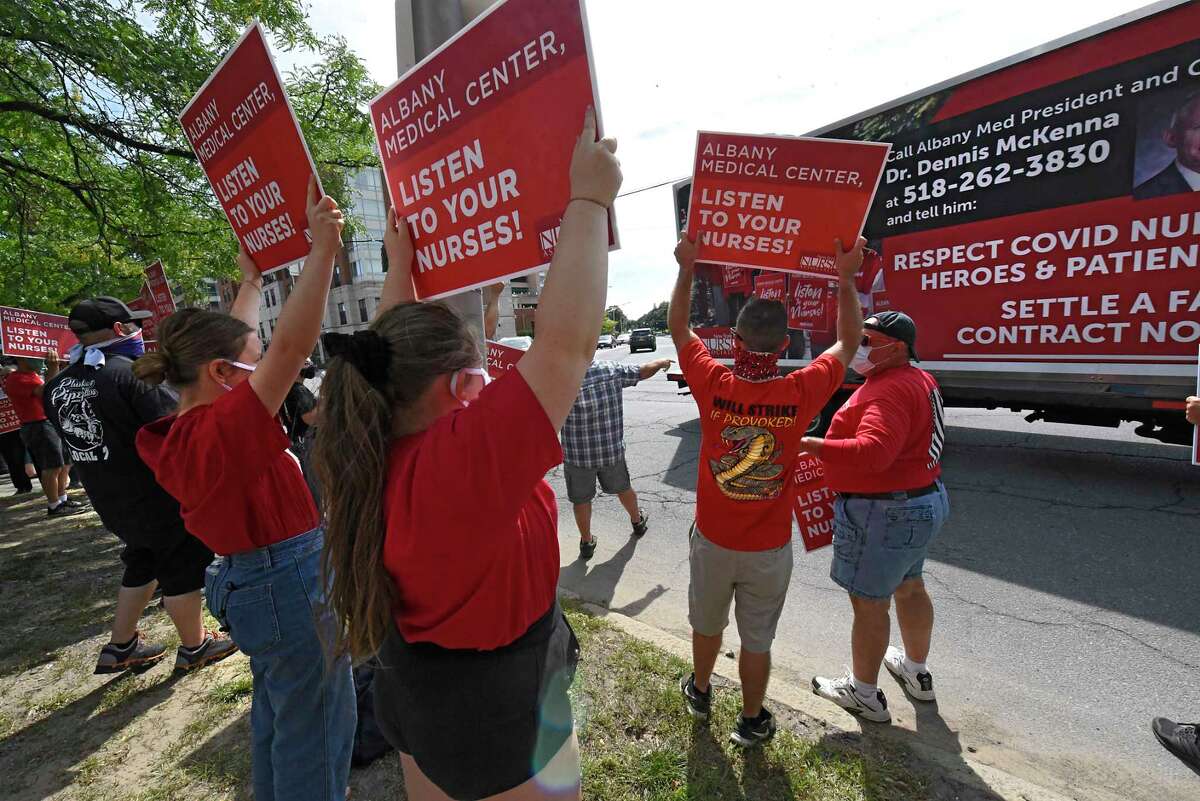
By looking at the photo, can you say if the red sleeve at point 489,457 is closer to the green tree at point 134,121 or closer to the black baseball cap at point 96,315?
the black baseball cap at point 96,315

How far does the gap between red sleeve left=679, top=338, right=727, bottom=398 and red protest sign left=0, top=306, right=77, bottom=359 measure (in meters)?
7.90

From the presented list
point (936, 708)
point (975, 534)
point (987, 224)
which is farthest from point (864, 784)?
point (987, 224)

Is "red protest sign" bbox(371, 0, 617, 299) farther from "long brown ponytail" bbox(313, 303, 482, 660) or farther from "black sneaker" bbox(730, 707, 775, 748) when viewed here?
"black sneaker" bbox(730, 707, 775, 748)

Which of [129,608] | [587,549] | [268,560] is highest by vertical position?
[268,560]

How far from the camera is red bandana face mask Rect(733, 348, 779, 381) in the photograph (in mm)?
2381

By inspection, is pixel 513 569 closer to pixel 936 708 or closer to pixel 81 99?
pixel 936 708

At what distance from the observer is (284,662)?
6.29ft

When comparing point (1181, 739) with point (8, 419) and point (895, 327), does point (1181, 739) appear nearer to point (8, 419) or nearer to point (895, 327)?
point (895, 327)

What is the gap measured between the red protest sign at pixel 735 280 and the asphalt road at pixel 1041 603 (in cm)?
315

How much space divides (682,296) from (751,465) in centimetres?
84

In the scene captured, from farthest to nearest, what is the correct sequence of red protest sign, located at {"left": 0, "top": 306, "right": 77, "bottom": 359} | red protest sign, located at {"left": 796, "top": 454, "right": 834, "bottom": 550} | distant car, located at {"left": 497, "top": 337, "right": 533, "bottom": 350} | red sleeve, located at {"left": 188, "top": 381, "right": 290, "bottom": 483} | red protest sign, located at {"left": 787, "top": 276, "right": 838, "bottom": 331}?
red protest sign, located at {"left": 787, "top": 276, "right": 838, "bottom": 331}
red protest sign, located at {"left": 0, "top": 306, "right": 77, "bottom": 359}
distant car, located at {"left": 497, "top": 337, "right": 533, "bottom": 350}
red protest sign, located at {"left": 796, "top": 454, "right": 834, "bottom": 550}
red sleeve, located at {"left": 188, "top": 381, "right": 290, "bottom": 483}

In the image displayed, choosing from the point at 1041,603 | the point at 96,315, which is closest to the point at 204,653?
the point at 96,315

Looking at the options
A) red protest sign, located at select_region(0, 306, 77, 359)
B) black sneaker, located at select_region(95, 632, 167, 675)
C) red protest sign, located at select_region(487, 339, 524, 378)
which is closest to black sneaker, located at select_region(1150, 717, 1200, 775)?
red protest sign, located at select_region(487, 339, 524, 378)

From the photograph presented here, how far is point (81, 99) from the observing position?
589 centimetres
